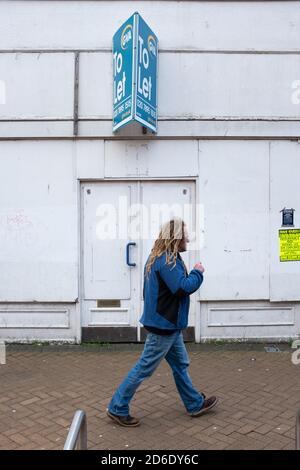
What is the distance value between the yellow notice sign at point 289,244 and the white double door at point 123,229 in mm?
1140

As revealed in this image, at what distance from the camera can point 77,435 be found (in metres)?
2.90

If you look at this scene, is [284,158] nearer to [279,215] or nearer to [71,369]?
[279,215]

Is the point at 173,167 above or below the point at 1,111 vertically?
below

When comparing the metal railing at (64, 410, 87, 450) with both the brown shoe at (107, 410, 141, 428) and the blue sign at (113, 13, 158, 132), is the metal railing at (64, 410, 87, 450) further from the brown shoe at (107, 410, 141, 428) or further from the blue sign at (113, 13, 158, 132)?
the blue sign at (113, 13, 158, 132)

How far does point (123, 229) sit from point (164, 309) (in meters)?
2.58

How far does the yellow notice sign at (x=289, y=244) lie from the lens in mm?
6590

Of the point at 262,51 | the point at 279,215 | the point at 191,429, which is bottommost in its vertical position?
the point at 191,429

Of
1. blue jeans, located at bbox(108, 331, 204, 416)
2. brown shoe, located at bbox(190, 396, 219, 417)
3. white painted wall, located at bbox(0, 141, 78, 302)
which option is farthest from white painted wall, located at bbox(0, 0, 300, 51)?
brown shoe, located at bbox(190, 396, 219, 417)

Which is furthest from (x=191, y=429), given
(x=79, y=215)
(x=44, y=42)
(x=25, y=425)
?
(x=44, y=42)

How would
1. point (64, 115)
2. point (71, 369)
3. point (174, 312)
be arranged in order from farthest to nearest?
1. point (64, 115)
2. point (71, 369)
3. point (174, 312)

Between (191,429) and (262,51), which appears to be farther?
(262,51)

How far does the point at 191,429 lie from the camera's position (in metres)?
4.26

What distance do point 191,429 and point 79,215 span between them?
3223 mm

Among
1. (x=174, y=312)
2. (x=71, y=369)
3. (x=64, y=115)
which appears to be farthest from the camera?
(x=64, y=115)
